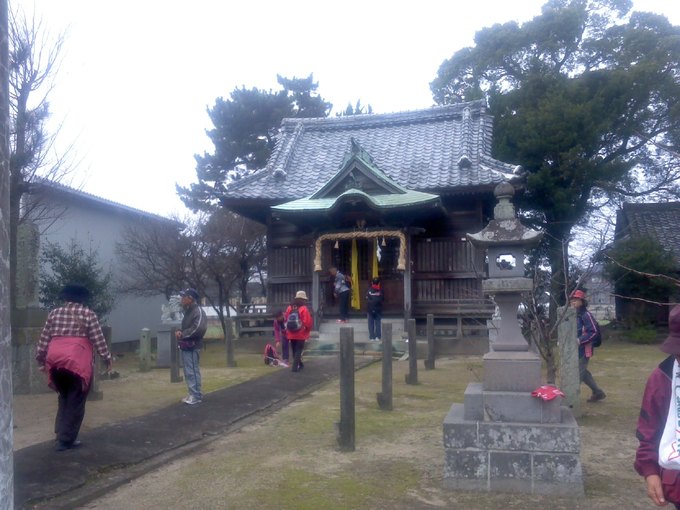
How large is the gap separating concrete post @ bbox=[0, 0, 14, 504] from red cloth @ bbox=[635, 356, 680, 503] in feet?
9.94

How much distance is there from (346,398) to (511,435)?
1.94 m

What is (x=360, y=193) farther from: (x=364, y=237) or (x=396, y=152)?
(x=396, y=152)

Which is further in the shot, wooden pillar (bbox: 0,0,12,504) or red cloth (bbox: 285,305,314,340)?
red cloth (bbox: 285,305,314,340)

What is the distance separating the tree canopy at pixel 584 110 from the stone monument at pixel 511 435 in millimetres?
15637

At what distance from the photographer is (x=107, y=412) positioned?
30.7 ft

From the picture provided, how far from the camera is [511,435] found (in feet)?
19.5

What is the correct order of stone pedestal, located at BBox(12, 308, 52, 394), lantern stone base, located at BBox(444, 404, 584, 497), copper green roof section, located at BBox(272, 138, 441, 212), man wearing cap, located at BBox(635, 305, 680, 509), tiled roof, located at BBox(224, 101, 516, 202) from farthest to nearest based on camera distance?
tiled roof, located at BBox(224, 101, 516, 202)
copper green roof section, located at BBox(272, 138, 441, 212)
stone pedestal, located at BBox(12, 308, 52, 394)
lantern stone base, located at BBox(444, 404, 584, 497)
man wearing cap, located at BBox(635, 305, 680, 509)

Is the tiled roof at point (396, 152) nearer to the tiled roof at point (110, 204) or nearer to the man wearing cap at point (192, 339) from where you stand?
the tiled roof at point (110, 204)

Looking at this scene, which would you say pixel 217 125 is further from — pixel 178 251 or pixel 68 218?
pixel 68 218

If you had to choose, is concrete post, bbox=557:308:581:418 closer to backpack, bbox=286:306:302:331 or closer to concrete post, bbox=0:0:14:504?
backpack, bbox=286:306:302:331

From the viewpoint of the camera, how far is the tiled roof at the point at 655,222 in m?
23.9

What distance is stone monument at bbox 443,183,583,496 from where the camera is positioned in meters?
5.78

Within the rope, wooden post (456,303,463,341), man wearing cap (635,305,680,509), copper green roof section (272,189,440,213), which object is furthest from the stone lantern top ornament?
the rope

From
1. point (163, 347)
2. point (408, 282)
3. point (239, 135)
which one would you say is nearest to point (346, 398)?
point (163, 347)
